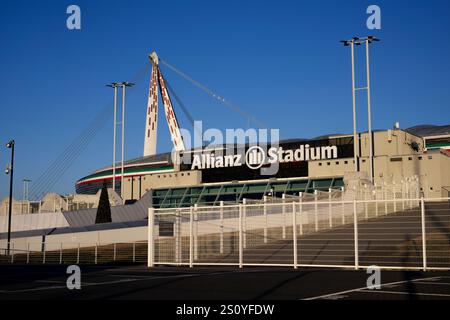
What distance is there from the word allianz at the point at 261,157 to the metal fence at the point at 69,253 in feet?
95.8

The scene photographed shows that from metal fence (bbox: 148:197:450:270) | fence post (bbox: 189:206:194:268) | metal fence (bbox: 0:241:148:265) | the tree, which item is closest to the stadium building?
the tree

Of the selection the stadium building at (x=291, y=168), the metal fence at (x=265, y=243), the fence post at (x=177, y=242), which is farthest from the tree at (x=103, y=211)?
the fence post at (x=177, y=242)

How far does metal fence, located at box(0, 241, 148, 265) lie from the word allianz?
95.8ft

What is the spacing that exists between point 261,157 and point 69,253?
3418 centimetres

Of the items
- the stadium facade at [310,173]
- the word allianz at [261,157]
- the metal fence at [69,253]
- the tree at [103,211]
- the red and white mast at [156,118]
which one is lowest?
the metal fence at [69,253]

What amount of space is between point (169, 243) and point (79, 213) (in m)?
32.7

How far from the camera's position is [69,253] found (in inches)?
1384

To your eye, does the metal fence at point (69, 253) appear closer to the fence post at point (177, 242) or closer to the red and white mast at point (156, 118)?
the fence post at point (177, 242)

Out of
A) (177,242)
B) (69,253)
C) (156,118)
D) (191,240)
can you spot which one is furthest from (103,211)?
(156,118)

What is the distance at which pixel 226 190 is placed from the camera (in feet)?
216

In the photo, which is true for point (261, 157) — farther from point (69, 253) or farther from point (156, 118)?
point (69, 253)

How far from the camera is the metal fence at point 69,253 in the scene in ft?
108
